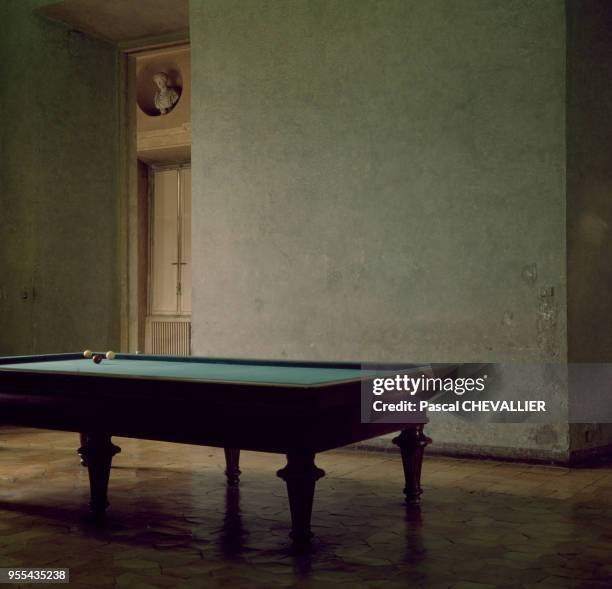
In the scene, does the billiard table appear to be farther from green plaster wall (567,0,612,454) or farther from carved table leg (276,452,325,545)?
green plaster wall (567,0,612,454)

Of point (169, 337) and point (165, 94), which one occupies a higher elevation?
point (165, 94)

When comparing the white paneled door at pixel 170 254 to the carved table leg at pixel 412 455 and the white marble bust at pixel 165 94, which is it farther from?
the carved table leg at pixel 412 455

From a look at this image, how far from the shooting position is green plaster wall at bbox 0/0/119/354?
730 cm

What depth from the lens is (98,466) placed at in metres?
3.75

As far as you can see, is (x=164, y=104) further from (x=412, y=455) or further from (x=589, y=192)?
(x=412, y=455)

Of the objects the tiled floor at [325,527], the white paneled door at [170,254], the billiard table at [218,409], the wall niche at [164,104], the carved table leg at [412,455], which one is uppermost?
the wall niche at [164,104]

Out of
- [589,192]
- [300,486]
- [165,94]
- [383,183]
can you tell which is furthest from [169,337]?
[300,486]

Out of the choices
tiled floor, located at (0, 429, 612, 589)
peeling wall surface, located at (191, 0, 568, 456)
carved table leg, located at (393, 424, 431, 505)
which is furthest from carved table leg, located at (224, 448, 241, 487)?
peeling wall surface, located at (191, 0, 568, 456)

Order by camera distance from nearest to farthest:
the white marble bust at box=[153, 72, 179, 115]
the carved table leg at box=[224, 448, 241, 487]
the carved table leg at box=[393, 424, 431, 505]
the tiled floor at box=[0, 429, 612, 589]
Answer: the tiled floor at box=[0, 429, 612, 589] < the carved table leg at box=[393, 424, 431, 505] < the carved table leg at box=[224, 448, 241, 487] < the white marble bust at box=[153, 72, 179, 115]

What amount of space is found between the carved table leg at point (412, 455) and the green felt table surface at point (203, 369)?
1.39 ft

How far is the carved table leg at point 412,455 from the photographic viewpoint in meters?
3.93

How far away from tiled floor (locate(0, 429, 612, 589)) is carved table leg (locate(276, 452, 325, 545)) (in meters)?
0.09

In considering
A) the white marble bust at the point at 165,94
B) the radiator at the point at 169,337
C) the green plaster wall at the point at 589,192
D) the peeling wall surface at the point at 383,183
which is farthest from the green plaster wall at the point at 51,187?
the green plaster wall at the point at 589,192

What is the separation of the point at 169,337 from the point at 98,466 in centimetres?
703
